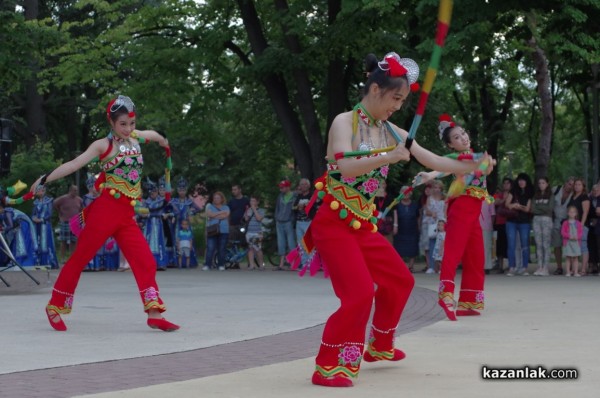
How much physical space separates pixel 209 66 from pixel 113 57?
2.82 meters

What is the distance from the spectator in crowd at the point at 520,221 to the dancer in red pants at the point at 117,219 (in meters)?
11.7

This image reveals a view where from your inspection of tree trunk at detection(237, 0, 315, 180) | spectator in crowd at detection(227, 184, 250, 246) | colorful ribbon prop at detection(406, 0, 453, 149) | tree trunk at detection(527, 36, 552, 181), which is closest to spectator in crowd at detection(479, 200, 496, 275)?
spectator in crowd at detection(227, 184, 250, 246)

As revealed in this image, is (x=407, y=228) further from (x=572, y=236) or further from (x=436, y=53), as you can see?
(x=436, y=53)

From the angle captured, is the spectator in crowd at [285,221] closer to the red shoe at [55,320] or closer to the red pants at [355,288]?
the red shoe at [55,320]

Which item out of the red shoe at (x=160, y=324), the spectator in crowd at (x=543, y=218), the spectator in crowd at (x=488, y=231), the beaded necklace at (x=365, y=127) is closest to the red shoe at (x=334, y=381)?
the beaded necklace at (x=365, y=127)

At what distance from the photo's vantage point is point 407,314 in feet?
41.0

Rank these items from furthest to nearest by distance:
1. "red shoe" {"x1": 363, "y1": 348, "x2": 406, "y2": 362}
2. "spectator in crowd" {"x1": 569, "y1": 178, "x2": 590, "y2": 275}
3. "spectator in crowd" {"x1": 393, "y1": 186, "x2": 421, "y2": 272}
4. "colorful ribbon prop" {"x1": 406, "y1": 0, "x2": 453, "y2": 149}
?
"spectator in crowd" {"x1": 393, "y1": 186, "x2": 421, "y2": 272}
"spectator in crowd" {"x1": 569, "y1": 178, "x2": 590, "y2": 275}
"red shoe" {"x1": 363, "y1": 348, "x2": 406, "y2": 362}
"colorful ribbon prop" {"x1": 406, "y1": 0, "x2": 453, "y2": 149}

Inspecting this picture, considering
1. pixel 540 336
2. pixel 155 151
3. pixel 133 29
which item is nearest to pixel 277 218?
pixel 133 29

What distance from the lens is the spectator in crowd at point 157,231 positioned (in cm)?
2427

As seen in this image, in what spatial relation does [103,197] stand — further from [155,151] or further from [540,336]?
[155,151]

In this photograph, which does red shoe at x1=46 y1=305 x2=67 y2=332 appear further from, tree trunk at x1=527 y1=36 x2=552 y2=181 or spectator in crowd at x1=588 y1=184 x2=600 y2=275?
tree trunk at x1=527 y1=36 x2=552 y2=181

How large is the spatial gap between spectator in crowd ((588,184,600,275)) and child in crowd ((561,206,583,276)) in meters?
0.47

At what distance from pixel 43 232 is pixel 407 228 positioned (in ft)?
23.9

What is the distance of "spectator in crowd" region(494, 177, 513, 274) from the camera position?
864 inches
